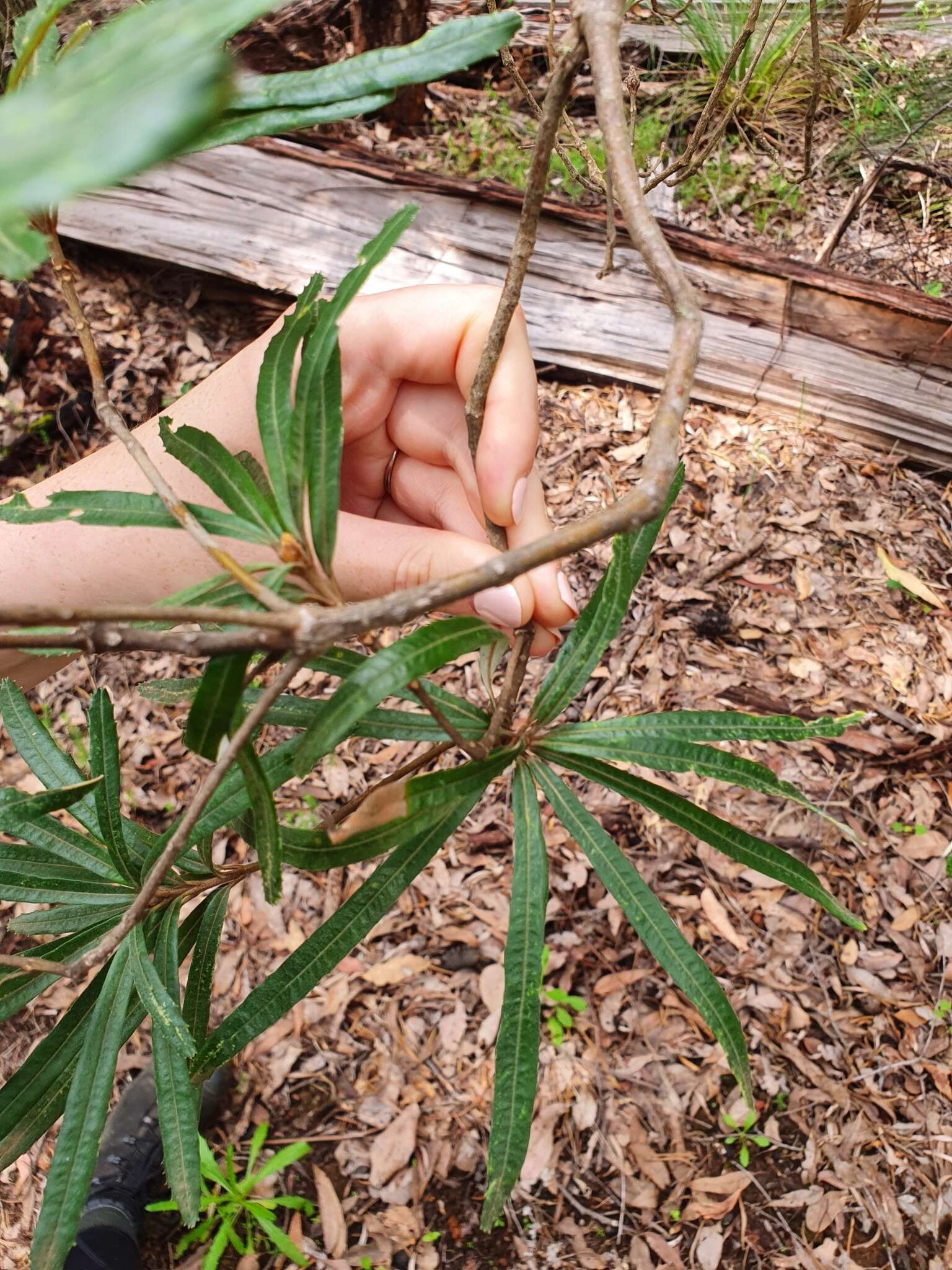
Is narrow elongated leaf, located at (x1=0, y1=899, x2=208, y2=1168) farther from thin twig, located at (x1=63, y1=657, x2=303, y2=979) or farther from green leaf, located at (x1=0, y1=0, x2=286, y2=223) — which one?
green leaf, located at (x1=0, y1=0, x2=286, y2=223)

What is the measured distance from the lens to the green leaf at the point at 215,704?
0.49m

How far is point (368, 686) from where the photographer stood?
49 cm

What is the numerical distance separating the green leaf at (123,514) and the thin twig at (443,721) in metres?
0.16

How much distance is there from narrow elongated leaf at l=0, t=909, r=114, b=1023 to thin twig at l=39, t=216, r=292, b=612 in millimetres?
376

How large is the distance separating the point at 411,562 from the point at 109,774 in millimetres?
409

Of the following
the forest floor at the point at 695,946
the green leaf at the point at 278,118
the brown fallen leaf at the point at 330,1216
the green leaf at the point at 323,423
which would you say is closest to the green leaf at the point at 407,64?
the green leaf at the point at 278,118

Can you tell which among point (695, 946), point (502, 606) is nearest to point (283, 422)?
point (502, 606)

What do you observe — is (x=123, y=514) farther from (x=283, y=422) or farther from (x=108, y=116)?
(x=108, y=116)

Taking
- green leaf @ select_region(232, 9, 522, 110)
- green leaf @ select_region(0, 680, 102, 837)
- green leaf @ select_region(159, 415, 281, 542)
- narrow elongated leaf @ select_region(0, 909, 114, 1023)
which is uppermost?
green leaf @ select_region(232, 9, 522, 110)

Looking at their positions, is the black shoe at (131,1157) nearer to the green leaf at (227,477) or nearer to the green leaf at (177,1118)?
the green leaf at (177,1118)

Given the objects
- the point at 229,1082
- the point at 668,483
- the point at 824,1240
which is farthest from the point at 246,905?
the point at 668,483

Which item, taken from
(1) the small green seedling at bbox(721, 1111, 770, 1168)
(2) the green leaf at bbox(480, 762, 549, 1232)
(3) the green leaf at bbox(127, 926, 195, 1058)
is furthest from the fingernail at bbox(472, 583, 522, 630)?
(1) the small green seedling at bbox(721, 1111, 770, 1168)

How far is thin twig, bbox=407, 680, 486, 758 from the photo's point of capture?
24.8 inches

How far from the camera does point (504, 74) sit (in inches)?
126
